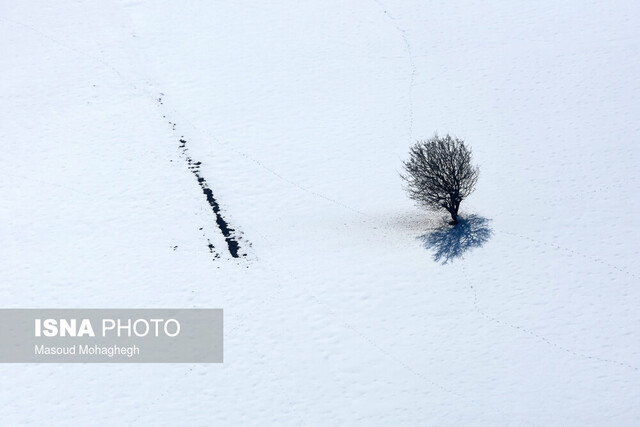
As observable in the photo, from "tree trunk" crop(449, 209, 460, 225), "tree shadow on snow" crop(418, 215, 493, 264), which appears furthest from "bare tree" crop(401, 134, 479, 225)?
"tree shadow on snow" crop(418, 215, 493, 264)

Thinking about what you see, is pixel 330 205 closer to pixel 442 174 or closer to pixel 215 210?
pixel 215 210

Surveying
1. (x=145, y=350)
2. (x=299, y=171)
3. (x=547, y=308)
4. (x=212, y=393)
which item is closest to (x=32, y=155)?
(x=299, y=171)

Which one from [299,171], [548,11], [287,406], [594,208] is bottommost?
[287,406]

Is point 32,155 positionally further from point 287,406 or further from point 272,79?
point 287,406

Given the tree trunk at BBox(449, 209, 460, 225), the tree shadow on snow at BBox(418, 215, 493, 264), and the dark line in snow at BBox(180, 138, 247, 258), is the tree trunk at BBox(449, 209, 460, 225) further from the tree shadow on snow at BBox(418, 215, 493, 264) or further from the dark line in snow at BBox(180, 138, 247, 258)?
the dark line in snow at BBox(180, 138, 247, 258)

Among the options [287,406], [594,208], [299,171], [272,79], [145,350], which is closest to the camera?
[287,406]

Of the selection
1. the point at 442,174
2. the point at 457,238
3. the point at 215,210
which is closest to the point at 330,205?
the point at 215,210
